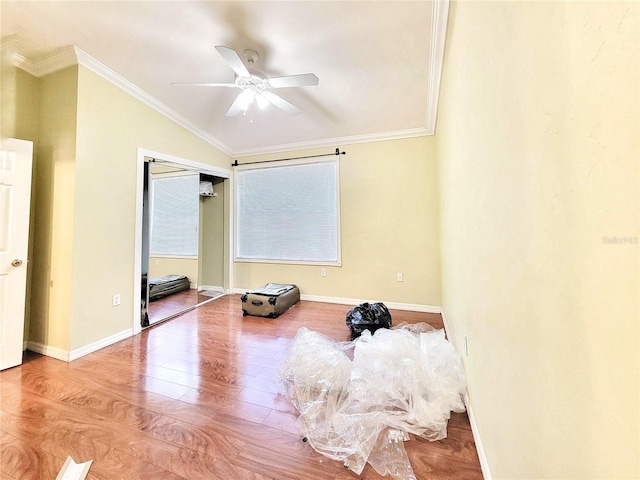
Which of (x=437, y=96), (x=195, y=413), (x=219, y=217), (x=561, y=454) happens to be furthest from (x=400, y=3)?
(x=219, y=217)

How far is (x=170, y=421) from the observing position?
1534 mm

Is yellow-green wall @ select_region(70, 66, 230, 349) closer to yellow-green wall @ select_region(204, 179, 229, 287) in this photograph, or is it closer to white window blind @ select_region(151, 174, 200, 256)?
white window blind @ select_region(151, 174, 200, 256)

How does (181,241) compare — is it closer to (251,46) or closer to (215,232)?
(215,232)

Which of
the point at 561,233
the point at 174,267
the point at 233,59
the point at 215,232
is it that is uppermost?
the point at 233,59

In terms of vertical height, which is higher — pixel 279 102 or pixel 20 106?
pixel 279 102

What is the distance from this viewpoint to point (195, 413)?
5.24ft

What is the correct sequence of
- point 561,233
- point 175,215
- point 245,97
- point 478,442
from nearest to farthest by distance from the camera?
point 561,233 < point 478,442 < point 245,97 < point 175,215

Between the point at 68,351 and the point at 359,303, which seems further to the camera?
the point at 359,303

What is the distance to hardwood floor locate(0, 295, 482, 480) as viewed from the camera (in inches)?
48.6

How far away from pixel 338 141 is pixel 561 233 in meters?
3.56

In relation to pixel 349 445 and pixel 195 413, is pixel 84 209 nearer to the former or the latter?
pixel 195 413

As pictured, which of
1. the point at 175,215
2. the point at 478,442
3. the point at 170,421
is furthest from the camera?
the point at 175,215

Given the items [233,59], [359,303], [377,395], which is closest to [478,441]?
[377,395]

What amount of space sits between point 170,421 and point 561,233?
2.02 metres
